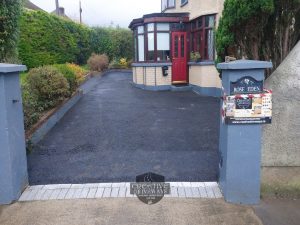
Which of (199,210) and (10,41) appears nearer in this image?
(199,210)

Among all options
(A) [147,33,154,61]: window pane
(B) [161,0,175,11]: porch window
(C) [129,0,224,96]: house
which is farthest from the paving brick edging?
(B) [161,0,175,11]: porch window

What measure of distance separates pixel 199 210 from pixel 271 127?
1.47m

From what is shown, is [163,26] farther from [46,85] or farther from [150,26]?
[46,85]

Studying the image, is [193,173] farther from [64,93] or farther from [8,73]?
[64,93]

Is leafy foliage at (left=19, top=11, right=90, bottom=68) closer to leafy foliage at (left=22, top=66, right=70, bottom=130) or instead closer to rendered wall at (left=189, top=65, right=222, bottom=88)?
leafy foliage at (left=22, top=66, right=70, bottom=130)

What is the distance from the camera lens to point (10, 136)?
4113 mm

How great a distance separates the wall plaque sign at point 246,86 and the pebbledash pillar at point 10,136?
2.78 metres

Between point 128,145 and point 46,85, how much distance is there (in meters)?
3.56

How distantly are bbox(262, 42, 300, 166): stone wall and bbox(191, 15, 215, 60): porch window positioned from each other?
8482mm

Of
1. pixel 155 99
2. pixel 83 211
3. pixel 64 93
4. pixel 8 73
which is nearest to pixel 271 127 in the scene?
pixel 83 211

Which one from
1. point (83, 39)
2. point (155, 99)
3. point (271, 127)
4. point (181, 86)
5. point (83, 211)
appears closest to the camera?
point (83, 211)

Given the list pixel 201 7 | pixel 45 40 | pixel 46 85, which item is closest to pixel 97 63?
pixel 45 40

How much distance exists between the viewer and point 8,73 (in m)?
4.08

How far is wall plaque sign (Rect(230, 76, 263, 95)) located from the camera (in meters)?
3.91
